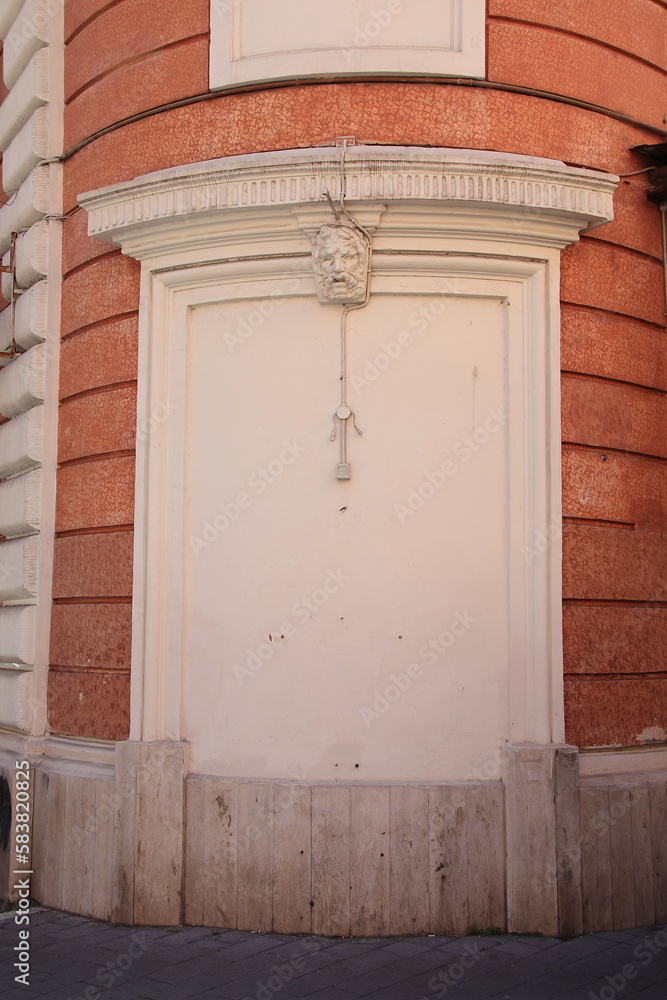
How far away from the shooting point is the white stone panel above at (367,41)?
7.15 meters

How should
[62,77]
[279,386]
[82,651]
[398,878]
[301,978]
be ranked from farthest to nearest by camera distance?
[62,77] → [82,651] → [279,386] → [398,878] → [301,978]

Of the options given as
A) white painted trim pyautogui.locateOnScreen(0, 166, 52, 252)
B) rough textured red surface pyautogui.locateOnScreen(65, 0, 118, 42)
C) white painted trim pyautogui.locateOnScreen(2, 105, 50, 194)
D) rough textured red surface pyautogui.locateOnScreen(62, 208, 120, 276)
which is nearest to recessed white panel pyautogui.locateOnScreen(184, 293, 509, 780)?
rough textured red surface pyautogui.locateOnScreen(62, 208, 120, 276)

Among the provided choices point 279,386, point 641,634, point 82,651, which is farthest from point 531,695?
point 82,651

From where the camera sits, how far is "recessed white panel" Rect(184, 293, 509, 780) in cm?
690

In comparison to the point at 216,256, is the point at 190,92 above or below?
above

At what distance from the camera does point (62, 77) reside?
27.9 feet

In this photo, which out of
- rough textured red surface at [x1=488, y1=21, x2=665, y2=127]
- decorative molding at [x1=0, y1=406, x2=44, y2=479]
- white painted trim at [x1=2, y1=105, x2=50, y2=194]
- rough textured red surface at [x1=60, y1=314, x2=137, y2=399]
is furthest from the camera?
white painted trim at [x1=2, y1=105, x2=50, y2=194]

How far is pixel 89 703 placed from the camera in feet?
25.0

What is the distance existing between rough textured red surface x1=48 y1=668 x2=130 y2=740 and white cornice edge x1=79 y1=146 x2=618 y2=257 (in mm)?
3166

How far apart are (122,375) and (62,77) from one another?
2682 mm

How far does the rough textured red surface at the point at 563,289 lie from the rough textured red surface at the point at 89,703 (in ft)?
0.06

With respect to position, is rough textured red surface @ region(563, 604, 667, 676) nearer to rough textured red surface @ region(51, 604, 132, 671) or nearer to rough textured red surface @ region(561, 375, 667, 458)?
rough textured red surface @ region(561, 375, 667, 458)

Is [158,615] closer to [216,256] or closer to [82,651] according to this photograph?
[82,651]

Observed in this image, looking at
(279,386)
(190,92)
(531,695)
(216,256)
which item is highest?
(190,92)
